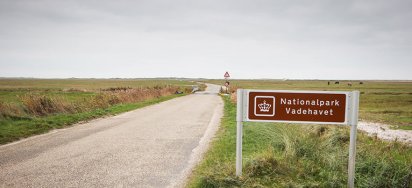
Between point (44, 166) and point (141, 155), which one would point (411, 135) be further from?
point (44, 166)

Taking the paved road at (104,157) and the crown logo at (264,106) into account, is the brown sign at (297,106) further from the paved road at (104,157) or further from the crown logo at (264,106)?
the paved road at (104,157)

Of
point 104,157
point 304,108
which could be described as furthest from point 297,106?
point 104,157

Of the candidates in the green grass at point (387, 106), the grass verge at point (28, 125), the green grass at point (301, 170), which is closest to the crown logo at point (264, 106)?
the green grass at point (301, 170)

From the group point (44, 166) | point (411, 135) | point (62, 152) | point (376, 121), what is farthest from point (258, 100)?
point (376, 121)

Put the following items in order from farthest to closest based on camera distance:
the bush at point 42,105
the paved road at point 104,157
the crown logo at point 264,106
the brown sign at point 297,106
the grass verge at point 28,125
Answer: the bush at point 42,105 → the grass verge at point 28,125 → the paved road at point 104,157 → the crown logo at point 264,106 → the brown sign at point 297,106

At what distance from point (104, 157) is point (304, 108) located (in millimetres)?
4320

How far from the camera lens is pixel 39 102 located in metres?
13.8

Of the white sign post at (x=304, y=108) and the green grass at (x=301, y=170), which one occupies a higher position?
the white sign post at (x=304, y=108)

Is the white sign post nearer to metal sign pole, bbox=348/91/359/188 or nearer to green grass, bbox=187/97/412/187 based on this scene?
metal sign pole, bbox=348/91/359/188

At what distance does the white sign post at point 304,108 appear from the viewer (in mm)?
4324

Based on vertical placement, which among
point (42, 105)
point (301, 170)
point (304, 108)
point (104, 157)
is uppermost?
point (304, 108)

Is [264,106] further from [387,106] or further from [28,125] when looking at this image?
[387,106]

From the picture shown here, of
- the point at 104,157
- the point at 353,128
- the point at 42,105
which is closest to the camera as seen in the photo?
the point at 353,128

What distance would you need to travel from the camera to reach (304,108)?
4457mm
